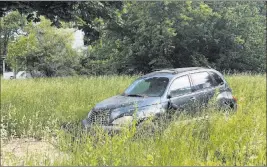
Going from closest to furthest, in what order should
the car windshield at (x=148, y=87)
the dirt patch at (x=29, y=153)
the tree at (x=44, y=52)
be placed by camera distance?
1. the dirt patch at (x=29, y=153)
2. the car windshield at (x=148, y=87)
3. the tree at (x=44, y=52)

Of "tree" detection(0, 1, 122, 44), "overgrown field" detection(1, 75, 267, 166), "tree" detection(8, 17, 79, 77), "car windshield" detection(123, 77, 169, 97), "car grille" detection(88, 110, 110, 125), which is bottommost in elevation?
"tree" detection(8, 17, 79, 77)

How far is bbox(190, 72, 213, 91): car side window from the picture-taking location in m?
6.59

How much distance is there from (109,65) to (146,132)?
7031 mm

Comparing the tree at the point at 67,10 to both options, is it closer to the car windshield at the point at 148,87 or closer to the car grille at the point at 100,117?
the car windshield at the point at 148,87

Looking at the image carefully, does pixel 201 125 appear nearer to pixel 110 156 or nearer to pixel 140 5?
pixel 110 156

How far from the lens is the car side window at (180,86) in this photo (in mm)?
6273

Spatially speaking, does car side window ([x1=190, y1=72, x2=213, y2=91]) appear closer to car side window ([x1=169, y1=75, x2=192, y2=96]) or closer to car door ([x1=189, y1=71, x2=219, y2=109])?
car door ([x1=189, y1=71, x2=219, y2=109])

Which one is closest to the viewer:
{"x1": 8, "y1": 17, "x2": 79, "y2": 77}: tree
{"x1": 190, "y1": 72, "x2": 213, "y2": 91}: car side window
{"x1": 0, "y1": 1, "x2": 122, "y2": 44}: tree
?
{"x1": 190, "y1": 72, "x2": 213, "y2": 91}: car side window

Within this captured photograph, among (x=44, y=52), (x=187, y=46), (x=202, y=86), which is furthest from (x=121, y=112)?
(x=44, y=52)

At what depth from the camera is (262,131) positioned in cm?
383

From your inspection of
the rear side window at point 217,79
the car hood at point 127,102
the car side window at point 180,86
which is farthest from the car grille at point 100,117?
the rear side window at point 217,79

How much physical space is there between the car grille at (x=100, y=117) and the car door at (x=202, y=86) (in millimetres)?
1647

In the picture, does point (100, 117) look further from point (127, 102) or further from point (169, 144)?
point (169, 144)

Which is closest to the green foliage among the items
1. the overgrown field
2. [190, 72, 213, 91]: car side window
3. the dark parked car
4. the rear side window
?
the rear side window
